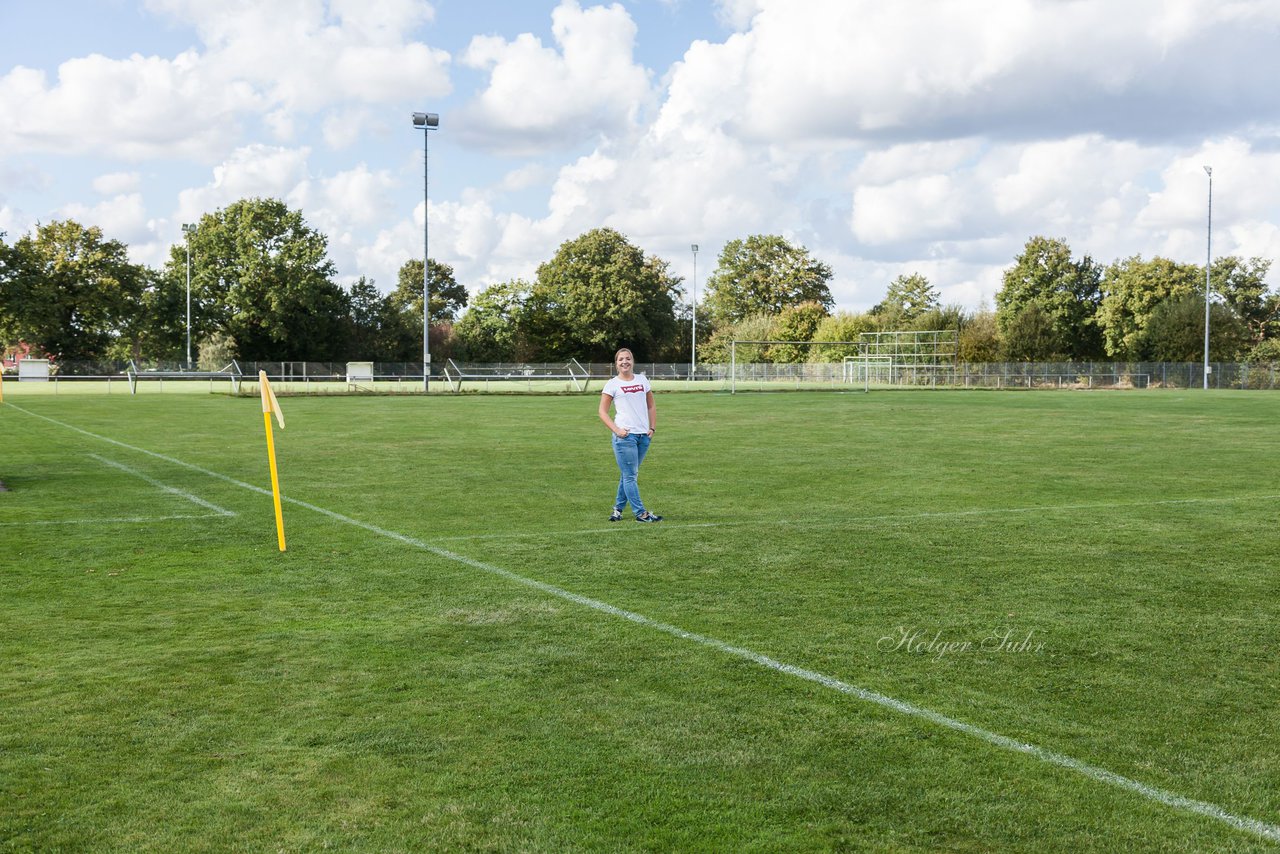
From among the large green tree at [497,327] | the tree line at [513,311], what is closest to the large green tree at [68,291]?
the tree line at [513,311]

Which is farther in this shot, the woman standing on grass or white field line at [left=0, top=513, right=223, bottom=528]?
the woman standing on grass

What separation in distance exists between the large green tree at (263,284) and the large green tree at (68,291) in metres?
5.08

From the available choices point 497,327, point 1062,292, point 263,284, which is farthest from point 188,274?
point 1062,292

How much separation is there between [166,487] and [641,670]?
35.3 feet

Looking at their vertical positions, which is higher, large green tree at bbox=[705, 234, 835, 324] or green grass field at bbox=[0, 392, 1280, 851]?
large green tree at bbox=[705, 234, 835, 324]

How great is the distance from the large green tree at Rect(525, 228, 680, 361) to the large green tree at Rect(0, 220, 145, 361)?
3225cm

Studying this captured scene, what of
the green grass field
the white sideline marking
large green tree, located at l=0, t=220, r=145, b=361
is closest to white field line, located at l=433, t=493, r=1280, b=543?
the green grass field

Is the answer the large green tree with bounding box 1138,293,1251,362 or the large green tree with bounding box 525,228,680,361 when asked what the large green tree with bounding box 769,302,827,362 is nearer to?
the large green tree with bounding box 525,228,680,361

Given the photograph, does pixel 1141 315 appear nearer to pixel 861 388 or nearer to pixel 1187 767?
pixel 861 388

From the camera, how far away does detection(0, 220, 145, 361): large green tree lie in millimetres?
77438

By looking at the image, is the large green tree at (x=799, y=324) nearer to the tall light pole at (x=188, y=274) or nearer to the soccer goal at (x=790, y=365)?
the soccer goal at (x=790, y=365)

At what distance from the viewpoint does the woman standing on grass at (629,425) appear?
11758mm

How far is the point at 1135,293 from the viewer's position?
86000 millimetres

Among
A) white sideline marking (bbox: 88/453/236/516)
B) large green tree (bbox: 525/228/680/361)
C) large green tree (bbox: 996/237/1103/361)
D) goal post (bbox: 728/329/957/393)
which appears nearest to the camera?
white sideline marking (bbox: 88/453/236/516)
